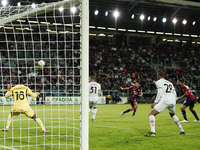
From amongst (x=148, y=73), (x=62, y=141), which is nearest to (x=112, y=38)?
(x=148, y=73)

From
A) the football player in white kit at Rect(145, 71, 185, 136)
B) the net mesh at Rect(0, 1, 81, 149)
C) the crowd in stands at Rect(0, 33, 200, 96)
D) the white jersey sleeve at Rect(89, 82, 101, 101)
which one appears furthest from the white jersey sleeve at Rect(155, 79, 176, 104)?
the crowd in stands at Rect(0, 33, 200, 96)

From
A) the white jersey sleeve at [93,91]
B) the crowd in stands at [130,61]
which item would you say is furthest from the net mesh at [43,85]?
the crowd in stands at [130,61]

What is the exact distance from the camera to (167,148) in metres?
7.27

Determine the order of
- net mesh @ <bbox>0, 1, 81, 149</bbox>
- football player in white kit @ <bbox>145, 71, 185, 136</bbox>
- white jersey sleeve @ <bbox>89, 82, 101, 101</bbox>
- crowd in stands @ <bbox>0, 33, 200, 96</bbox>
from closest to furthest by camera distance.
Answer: net mesh @ <bbox>0, 1, 81, 149</bbox>
football player in white kit @ <bbox>145, 71, 185, 136</bbox>
white jersey sleeve @ <bbox>89, 82, 101, 101</bbox>
crowd in stands @ <bbox>0, 33, 200, 96</bbox>

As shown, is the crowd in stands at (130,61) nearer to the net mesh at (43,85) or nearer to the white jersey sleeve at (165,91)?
the net mesh at (43,85)

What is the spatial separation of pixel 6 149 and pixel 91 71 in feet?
78.1

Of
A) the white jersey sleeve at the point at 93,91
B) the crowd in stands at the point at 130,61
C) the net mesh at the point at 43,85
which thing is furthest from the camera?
the crowd in stands at the point at 130,61

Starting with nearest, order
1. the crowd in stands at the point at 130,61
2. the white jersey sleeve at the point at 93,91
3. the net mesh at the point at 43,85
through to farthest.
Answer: the net mesh at the point at 43,85
the white jersey sleeve at the point at 93,91
the crowd in stands at the point at 130,61

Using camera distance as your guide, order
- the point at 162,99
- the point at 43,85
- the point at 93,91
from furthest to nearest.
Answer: the point at 93,91 → the point at 162,99 → the point at 43,85

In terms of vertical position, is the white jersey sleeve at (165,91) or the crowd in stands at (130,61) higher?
the crowd in stands at (130,61)

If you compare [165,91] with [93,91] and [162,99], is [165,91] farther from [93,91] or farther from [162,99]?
[93,91]

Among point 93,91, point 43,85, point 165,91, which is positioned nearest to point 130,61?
point 93,91

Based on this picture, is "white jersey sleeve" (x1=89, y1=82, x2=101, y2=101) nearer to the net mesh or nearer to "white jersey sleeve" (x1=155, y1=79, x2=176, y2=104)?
the net mesh

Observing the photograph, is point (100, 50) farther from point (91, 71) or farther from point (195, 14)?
point (195, 14)
